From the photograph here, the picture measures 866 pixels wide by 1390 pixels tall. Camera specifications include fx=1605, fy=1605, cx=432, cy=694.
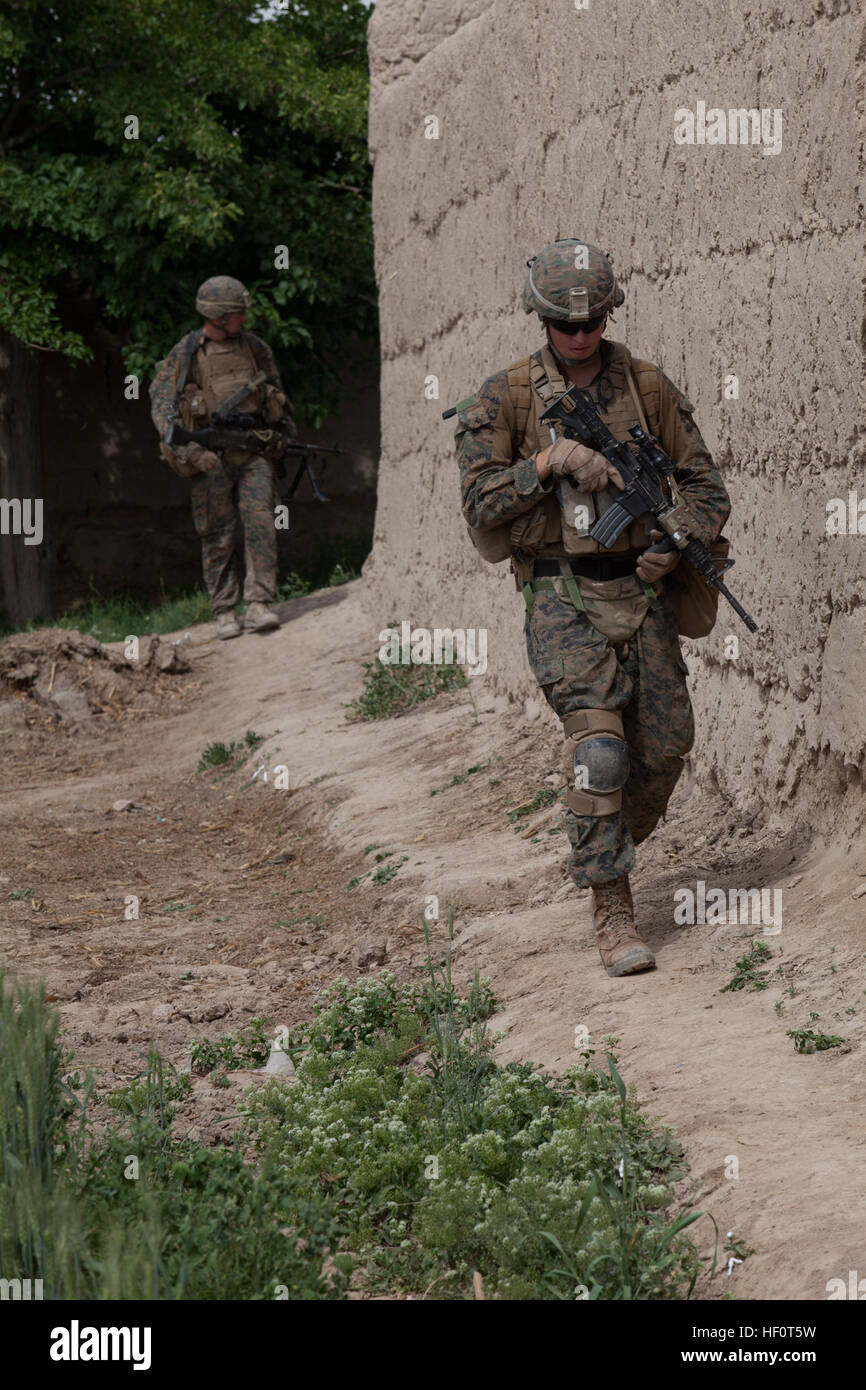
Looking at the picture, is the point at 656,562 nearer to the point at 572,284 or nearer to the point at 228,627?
the point at 572,284

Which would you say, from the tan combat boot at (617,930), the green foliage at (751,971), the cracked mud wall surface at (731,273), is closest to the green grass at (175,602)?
the cracked mud wall surface at (731,273)

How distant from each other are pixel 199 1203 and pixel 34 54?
10.4 m

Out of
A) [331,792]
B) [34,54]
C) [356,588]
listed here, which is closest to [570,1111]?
[331,792]

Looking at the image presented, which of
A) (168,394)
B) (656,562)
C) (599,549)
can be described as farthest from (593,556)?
(168,394)

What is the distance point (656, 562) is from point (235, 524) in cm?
617

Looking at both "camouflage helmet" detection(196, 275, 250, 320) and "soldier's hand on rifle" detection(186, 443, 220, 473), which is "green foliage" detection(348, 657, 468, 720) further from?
"camouflage helmet" detection(196, 275, 250, 320)

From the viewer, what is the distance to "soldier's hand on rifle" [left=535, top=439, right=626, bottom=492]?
403 centimetres

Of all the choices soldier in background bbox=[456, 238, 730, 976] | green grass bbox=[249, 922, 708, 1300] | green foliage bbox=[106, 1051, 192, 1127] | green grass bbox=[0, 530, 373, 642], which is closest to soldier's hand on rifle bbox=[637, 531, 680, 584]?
soldier in background bbox=[456, 238, 730, 976]

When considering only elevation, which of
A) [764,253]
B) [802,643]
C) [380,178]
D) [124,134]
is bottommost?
[802,643]

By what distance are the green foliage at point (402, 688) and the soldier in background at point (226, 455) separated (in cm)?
208

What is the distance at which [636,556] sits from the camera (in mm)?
4184

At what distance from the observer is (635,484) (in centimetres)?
408

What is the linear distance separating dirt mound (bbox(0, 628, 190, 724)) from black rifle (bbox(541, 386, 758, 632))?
531 cm

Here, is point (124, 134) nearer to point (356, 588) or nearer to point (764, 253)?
point (356, 588)
